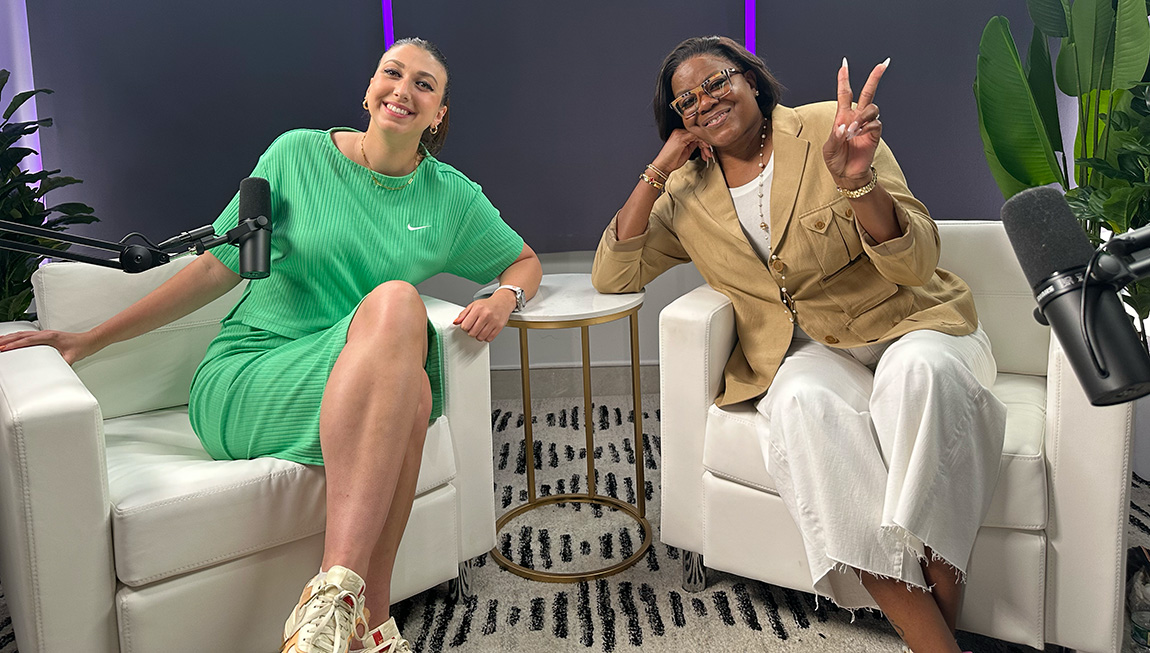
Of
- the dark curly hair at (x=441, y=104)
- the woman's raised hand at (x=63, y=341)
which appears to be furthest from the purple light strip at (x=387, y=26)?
the woman's raised hand at (x=63, y=341)

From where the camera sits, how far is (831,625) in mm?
1830

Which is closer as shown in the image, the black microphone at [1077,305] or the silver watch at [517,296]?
the black microphone at [1077,305]

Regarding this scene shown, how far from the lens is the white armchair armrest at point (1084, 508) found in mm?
1525

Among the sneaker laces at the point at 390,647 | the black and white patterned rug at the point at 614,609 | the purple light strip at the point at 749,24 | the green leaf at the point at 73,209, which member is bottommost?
the black and white patterned rug at the point at 614,609

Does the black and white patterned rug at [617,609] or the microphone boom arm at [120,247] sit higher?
the microphone boom arm at [120,247]

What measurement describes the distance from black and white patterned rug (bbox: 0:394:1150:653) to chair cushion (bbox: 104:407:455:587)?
43 centimetres

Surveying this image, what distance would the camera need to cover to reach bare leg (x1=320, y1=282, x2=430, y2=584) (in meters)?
1.51

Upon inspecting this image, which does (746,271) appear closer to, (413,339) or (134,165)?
(413,339)

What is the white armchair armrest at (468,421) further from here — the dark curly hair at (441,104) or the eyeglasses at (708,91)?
the eyeglasses at (708,91)

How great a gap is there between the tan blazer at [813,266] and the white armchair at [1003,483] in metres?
0.07

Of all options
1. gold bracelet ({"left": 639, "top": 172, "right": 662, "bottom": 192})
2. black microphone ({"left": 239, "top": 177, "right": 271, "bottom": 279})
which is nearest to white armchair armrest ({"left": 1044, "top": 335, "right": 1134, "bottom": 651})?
gold bracelet ({"left": 639, "top": 172, "right": 662, "bottom": 192})

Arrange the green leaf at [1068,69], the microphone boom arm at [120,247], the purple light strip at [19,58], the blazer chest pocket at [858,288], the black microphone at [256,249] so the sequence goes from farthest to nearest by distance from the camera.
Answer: the purple light strip at [19,58], the green leaf at [1068,69], the blazer chest pocket at [858,288], the black microphone at [256,249], the microphone boom arm at [120,247]

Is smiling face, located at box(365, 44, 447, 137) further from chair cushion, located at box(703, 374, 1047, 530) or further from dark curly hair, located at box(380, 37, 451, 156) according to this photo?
chair cushion, located at box(703, 374, 1047, 530)

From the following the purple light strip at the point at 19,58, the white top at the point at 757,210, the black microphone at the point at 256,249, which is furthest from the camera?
the purple light strip at the point at 19,58
